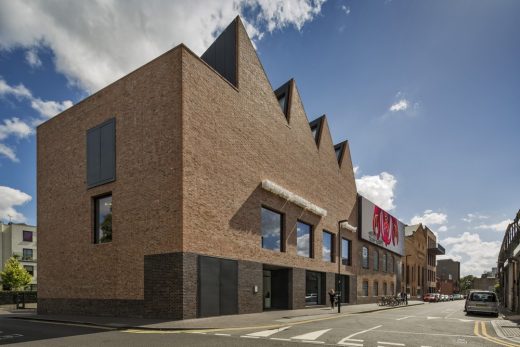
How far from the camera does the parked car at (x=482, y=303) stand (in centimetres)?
2359

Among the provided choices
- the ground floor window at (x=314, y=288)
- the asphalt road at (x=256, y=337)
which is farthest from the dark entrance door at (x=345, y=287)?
the asphalt road at (x=256, y=337)

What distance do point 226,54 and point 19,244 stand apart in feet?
200

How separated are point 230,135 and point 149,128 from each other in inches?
177

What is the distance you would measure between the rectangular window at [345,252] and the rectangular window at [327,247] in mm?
3031

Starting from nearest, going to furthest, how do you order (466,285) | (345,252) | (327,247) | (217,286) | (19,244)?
1. (217,286)
2. (327,247)
3. (345,252)
4. (19,244)
5. (466,285)

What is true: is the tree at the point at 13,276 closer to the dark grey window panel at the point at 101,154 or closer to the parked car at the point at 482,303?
the dark grey window panel at the point at 101,154

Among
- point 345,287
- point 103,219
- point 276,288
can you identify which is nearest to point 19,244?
point 103,219

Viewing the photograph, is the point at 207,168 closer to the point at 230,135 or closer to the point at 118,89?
the point at 230,135

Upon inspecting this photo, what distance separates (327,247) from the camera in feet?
109

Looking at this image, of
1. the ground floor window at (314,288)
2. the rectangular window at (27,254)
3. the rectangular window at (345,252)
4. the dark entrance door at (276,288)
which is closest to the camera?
the dark entrance door at (276,288)

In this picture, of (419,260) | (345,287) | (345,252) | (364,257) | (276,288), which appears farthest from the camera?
(419,260)

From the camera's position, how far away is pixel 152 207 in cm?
1845

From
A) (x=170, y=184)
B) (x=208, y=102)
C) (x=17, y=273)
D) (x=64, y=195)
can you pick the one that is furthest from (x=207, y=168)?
(x=17, y=273)

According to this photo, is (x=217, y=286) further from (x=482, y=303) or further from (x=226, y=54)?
(x=482, y=303)
